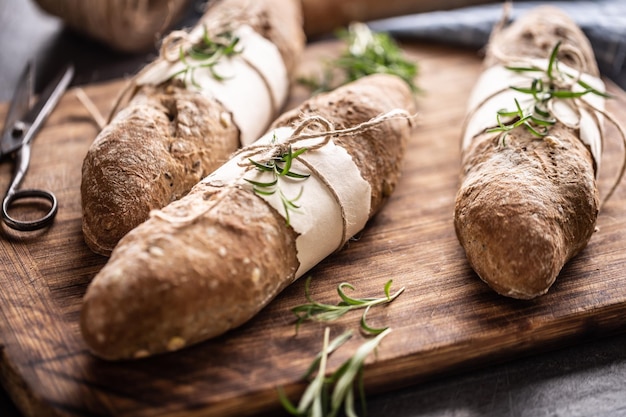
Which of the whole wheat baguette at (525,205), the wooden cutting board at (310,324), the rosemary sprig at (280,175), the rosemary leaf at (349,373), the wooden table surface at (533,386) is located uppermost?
the rosemary sprig at (280,175)

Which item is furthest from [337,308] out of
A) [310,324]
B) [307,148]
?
[307,148]

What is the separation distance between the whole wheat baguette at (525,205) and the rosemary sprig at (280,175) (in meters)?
0.58

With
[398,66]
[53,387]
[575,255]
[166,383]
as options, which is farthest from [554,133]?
[53,387]

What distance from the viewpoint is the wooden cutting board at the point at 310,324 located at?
1.86 m

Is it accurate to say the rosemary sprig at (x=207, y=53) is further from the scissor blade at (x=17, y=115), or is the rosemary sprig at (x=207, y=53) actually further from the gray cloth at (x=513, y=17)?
the gray cloth at (x=513, y=17)

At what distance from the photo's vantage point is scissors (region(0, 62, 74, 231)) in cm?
247

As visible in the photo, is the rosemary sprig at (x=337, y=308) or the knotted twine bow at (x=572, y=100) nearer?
the rosemary sprig at (x=337, y=308)

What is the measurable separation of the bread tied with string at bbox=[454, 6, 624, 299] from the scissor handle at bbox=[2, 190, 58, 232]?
4.71 ft

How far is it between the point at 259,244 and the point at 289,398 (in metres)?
0.45

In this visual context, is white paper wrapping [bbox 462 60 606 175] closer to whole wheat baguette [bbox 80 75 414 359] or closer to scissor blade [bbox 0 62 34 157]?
whole wheat baguette [bbox 80 75 414 359]

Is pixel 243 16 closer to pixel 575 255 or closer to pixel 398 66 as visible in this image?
pixel 398 66

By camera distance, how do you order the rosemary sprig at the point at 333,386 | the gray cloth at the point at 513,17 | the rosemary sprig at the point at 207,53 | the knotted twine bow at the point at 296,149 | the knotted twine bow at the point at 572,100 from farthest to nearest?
the gray cloth at the point at 513,17, the rosemary sprig at the point at 207,53, the knotted twine bow at the point at 572,100, the knotted twine bow at the point at 296,149, the rosemary sprig at the point at 333,386

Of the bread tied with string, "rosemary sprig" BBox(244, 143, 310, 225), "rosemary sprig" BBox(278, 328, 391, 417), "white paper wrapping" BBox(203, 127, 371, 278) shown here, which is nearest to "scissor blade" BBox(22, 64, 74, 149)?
"white paper wrapping" BBox(203, 127, 371, 278)

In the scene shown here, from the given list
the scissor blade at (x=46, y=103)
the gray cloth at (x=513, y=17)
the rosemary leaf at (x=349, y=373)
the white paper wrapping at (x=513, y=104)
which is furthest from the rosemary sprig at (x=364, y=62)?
the rosemary leaf at (x=349, y=373)
